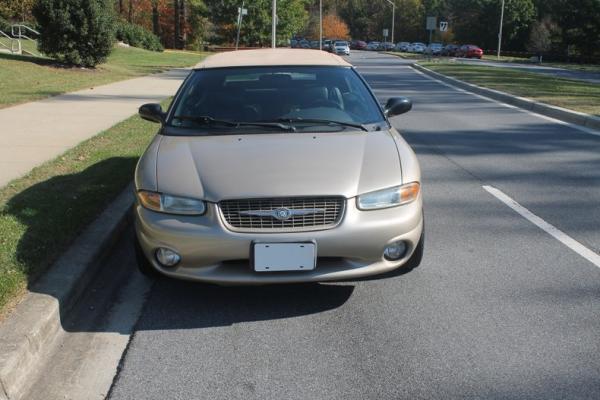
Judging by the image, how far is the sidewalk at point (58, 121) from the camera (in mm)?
8352

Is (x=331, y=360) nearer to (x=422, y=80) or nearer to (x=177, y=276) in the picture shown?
(x=177, y=276)

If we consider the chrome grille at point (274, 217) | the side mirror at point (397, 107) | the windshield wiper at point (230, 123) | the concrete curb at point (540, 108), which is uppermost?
the side mirror at point (397, 107)

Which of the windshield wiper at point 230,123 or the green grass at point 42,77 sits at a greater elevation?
the windshield wiper at point 230,123

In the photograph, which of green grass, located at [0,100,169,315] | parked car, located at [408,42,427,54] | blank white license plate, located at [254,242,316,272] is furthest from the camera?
parked car, located at [408,42,427,54]

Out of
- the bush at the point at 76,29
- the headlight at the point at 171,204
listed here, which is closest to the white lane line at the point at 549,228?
the headlight at the point at 171,204

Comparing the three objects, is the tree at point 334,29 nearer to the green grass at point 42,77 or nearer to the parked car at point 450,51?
the parked car at point 450,51

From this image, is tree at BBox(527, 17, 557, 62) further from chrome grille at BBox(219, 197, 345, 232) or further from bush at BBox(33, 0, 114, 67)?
chrome grille at BBox(219, 197, 345, 232)

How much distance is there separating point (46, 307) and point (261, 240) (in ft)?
4.24

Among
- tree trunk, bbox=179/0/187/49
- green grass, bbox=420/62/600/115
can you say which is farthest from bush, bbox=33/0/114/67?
tree trunk, bbox=179/0/187/49

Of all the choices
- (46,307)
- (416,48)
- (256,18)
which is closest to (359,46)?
(416,48)

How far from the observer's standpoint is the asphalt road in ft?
10.9

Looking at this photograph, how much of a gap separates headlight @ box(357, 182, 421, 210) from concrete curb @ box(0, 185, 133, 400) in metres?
1.90

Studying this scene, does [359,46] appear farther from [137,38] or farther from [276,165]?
[276,165]

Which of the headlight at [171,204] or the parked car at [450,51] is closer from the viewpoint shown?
the headlight at [171,204]
